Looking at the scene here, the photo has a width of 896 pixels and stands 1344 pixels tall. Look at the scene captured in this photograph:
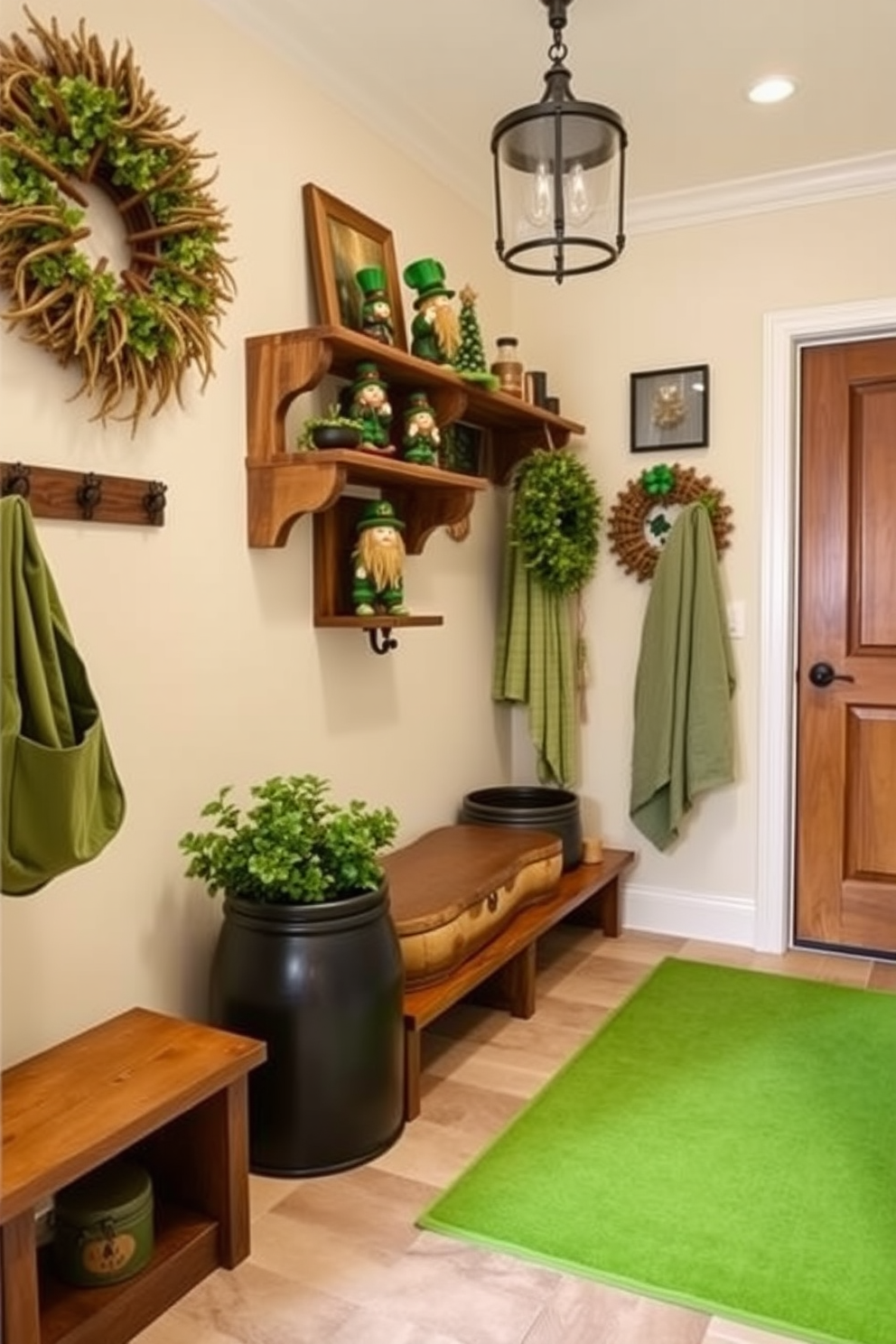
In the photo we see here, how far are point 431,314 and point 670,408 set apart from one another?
1.17m

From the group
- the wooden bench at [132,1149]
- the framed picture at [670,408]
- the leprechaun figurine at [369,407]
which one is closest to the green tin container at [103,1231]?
the wooden bench at [132,1149]

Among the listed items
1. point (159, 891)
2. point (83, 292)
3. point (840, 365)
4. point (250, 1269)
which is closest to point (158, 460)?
point (83, 292)

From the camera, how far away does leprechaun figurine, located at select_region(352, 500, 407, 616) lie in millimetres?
2629

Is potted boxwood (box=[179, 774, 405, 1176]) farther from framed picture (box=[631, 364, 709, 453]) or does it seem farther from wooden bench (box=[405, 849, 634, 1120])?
framed picture (box=[631, 364, 709, 453])

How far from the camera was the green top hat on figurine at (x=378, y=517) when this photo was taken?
104 inches

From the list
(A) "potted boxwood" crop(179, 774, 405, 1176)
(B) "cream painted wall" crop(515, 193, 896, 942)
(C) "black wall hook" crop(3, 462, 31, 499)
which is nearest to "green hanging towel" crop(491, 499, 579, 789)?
(B) "cream painted wall" crop(515, 193, 896, 942)

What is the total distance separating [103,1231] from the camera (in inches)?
65.4

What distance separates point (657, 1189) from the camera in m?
2.04

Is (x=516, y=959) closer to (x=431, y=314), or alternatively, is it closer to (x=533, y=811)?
(x=533, y=811)

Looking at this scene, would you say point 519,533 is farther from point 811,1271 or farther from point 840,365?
point 811,1271

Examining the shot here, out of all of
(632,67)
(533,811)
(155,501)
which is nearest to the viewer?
(155,501)

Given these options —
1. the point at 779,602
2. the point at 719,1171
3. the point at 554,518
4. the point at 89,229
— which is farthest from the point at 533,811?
the point at 89,229

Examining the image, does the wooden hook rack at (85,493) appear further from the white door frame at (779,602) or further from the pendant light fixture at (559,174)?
the white door frame at (779,602)

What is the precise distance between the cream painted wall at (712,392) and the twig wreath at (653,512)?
0.14 ft
